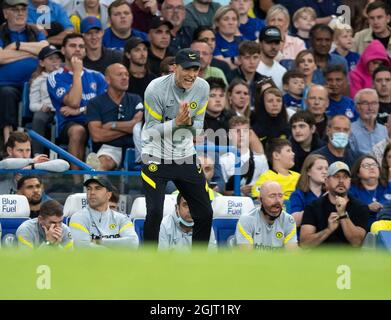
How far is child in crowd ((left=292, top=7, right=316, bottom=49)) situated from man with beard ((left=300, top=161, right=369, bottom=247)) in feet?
17.4

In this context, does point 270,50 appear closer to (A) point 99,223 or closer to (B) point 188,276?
(A) point 99,223

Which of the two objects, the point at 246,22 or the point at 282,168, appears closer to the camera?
the point at 282,168

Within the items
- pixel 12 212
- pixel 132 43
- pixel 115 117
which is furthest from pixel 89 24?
pixel 12 212

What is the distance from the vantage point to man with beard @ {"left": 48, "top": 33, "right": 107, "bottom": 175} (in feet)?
54.1

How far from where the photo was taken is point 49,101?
1683 cm

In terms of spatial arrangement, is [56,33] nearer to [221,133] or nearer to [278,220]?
[221,133]

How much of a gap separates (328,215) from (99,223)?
2556 millimetres

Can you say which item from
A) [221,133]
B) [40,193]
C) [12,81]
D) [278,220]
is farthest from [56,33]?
[278,220]

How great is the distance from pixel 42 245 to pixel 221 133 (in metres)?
4.12

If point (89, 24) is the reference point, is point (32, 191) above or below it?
below

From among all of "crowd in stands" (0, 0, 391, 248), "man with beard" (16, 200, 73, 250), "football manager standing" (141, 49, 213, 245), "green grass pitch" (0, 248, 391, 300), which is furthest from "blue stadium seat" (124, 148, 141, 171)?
"green grass pitch" (0, 248, 391, 300)

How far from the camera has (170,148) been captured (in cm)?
1217

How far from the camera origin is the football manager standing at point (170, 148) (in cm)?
1211

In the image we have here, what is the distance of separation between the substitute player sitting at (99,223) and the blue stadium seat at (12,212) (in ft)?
2.04
